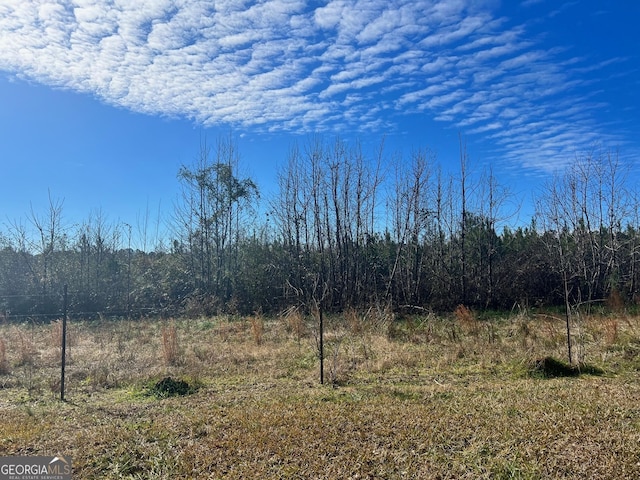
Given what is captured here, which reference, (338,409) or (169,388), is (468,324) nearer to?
(338,409)

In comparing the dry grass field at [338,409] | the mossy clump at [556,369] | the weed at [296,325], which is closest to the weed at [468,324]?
the dry grass field at [338,409]

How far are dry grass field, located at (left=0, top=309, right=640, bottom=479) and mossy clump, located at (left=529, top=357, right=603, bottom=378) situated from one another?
81mm

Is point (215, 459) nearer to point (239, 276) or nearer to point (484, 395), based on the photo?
point (484, 395)

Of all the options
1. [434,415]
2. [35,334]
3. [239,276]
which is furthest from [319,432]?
[239,276]

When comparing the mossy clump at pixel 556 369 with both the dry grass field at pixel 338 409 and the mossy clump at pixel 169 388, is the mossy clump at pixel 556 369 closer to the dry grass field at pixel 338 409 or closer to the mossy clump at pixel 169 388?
the dry grass field at pixel 338 409

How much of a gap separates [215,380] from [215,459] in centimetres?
278

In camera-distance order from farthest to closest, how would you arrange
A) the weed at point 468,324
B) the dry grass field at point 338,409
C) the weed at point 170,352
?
the weed at point 468,324, the weed at point 170,352, the dry grass field at point 338,409

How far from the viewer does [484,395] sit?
4633 millimetres

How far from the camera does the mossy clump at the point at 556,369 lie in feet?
18.4

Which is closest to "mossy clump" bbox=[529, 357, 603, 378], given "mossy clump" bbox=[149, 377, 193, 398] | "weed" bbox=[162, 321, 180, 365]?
"mossy clump" bbox=[149, 377, 193, 398]

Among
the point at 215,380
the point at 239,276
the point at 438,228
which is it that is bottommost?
the point at 215,380

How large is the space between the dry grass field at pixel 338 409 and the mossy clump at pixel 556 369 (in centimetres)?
8

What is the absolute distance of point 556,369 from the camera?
5652 millimetres

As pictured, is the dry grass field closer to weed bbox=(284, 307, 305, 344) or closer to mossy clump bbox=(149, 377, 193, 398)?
mossy clump bbox=(149, 377, 193, 398)
